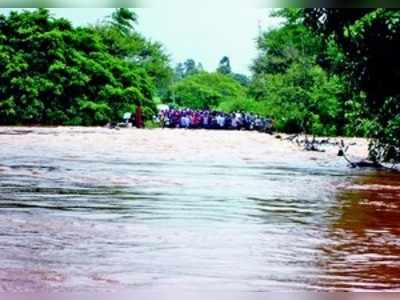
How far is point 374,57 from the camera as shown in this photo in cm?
945

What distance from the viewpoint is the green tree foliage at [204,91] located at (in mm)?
37250

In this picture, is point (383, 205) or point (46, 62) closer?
point (383, 205)

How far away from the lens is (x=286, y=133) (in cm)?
2258

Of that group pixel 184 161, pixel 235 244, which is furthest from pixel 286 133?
pixel 235 244

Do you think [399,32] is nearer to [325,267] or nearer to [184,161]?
[184,161]

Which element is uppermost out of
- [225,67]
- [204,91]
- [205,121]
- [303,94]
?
[225,67]

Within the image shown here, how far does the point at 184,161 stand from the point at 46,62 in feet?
44.4

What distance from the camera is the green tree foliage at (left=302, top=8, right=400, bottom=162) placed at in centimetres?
855

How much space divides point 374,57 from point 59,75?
15.2 m

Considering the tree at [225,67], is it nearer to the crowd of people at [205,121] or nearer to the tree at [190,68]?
the tree at [190,68]

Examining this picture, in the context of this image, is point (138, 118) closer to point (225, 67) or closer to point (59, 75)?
point (59, 75)

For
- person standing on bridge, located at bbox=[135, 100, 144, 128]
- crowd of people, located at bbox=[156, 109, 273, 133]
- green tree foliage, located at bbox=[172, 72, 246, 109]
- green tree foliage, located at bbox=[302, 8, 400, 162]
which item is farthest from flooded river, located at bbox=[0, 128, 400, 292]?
green tree foliage, located at bbox=[172, 72, 246, 109]

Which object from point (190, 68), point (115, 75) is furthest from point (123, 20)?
point (190, 68)

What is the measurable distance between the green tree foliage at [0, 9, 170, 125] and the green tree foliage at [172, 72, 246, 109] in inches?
443
